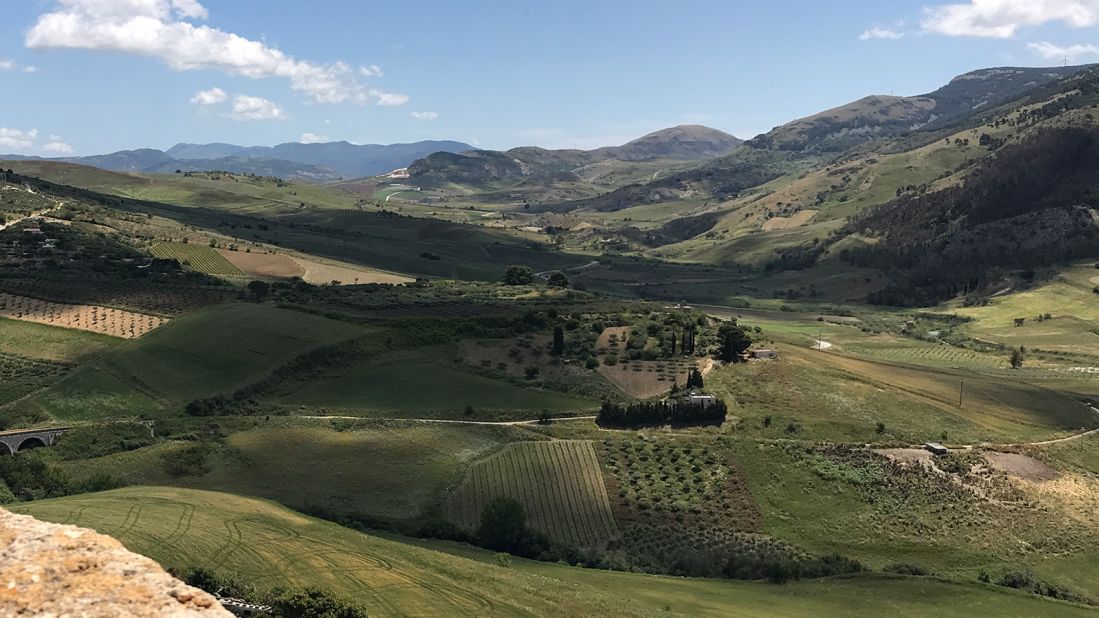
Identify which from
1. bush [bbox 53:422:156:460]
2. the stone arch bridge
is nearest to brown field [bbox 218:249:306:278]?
bush [bbox 53:422:156:460]

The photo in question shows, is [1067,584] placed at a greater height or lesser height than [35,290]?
lesser

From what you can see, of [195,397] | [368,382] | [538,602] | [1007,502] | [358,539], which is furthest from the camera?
[368,382]

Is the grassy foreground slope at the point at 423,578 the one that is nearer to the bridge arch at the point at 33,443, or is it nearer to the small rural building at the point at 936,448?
the bridge arch at the point at 33,443

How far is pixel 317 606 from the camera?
3347cm

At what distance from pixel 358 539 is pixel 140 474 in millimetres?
34462

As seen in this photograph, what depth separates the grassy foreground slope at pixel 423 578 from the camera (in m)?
45.5

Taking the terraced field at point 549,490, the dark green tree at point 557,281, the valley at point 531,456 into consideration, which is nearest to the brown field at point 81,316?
the valley at point 531,456

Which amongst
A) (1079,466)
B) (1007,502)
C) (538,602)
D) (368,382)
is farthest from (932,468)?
(368,382)

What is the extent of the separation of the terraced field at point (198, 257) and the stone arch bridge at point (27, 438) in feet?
281

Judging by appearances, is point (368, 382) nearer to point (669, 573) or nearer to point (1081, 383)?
point (669, 573)

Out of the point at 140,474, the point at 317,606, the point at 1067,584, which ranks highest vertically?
the point at 317,606

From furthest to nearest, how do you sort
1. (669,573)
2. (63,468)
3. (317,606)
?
(63,468) → (669,573) → (317,606)

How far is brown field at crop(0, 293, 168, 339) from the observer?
11981cm

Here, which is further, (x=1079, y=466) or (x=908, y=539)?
(x=1079, y=466)
